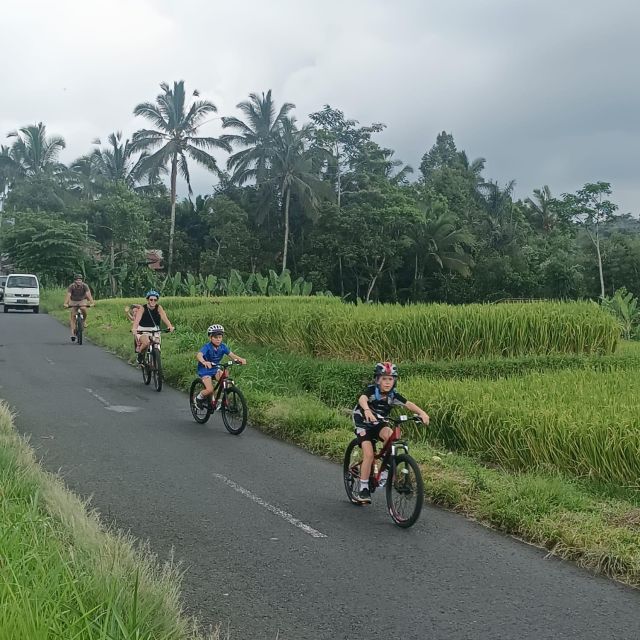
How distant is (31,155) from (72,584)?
215 feet

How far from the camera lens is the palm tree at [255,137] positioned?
50.2 metres

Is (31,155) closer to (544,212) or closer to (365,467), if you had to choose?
(544,212)

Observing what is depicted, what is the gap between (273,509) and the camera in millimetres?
7152

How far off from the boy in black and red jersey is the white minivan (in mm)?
30997

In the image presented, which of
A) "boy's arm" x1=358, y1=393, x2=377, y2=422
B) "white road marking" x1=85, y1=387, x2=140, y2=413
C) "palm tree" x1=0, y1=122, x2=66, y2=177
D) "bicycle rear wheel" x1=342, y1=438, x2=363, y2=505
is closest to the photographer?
"boy's arm" x1=358, y1=393, x2=377, y2=422

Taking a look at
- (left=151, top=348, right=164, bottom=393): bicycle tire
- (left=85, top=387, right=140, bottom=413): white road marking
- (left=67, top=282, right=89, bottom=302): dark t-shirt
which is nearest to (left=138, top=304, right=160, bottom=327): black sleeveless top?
(left=151, top=348, right=164, bottom=393): bicycle tire

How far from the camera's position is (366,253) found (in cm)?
4869

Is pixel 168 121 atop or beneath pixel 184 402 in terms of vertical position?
atop

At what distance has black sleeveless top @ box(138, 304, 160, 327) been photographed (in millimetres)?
15164

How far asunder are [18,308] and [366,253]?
71.2 ft

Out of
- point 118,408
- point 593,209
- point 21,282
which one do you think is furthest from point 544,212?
point 118,408

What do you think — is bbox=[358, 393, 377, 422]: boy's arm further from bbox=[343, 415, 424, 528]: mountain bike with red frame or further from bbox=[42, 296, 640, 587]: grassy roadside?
bbox=[42, 296, 640, 587]: grassy roadside

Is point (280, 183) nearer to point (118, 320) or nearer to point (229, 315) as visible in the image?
point (118, 320)

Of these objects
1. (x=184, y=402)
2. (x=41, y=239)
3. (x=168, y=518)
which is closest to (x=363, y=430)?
(x=168, y=518)
